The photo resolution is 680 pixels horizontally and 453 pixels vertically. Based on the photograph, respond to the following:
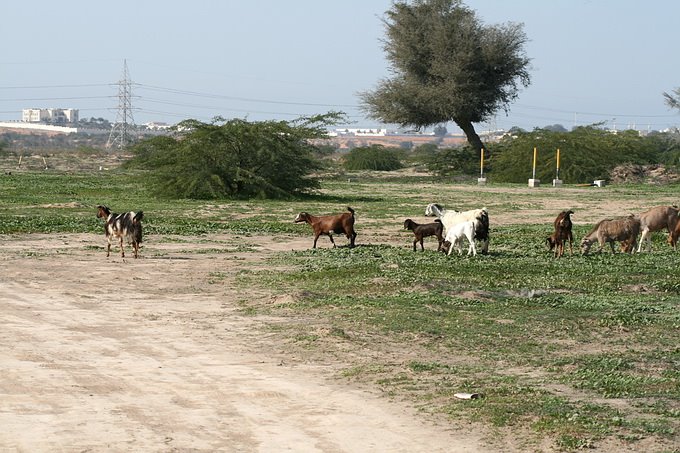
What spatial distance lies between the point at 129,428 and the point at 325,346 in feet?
13.0

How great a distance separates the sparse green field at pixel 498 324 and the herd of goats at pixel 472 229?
0.44 metres

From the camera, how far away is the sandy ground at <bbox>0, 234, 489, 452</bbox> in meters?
9.34

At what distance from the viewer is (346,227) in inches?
936

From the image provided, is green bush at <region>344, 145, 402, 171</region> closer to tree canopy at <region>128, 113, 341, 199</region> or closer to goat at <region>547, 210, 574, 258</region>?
tree canopy at <region>128, 113, 341, 199</region>

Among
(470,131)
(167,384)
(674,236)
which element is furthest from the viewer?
(470,131)

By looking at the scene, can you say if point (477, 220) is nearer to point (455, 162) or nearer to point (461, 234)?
point (461, 234)

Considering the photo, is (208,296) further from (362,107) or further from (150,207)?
(362,107)

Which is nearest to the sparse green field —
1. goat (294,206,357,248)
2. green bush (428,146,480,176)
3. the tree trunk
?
goat (294,206,357,248)

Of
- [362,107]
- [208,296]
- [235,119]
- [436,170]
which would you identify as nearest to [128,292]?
[208,296]

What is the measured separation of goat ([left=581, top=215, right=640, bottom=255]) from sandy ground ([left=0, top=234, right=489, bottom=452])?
7.74m

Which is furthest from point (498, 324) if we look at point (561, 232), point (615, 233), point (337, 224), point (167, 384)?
point (337, 224)

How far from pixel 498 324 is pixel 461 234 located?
7.14m

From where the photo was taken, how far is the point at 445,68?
6538 cm

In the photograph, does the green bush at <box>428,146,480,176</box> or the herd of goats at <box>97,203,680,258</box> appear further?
the green bush at <box>428,146,480,176</box>
